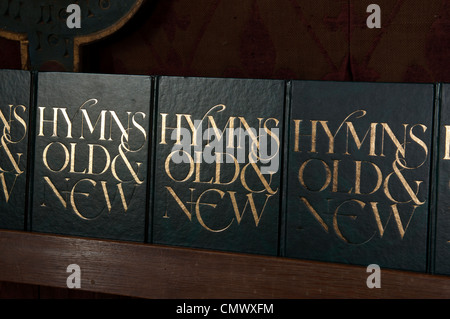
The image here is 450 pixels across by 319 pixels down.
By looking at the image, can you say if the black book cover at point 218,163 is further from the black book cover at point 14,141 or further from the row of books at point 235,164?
the black book cover at point 14,141

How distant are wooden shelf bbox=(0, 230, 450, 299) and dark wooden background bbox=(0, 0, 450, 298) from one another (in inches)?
8.8

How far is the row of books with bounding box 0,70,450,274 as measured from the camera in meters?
0.84

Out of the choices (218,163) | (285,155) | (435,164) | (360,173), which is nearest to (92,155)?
(218,163)

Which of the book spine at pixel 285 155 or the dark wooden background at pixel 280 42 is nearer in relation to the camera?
the book spine at pixel 285 155

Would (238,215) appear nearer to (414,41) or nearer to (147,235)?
(147,235)

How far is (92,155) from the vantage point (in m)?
0.96

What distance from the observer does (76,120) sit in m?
0.96

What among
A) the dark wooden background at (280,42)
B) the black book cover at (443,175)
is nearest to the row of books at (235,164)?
the black book cover at (443,175)

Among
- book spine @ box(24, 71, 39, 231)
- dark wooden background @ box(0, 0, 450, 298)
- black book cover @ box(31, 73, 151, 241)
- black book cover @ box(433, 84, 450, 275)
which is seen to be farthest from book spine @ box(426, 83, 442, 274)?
book spine @ box(24, 71, 39, 231)

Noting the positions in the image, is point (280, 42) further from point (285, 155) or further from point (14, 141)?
point (14, 141)

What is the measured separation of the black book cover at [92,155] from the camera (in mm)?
942

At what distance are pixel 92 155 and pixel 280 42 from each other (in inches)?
16.7

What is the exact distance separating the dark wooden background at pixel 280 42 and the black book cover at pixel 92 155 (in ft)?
0.58
